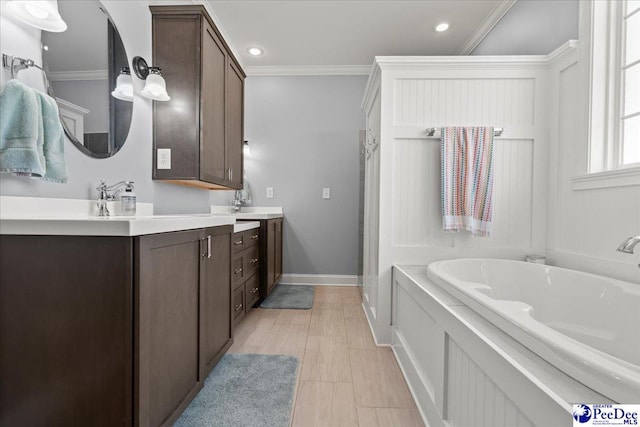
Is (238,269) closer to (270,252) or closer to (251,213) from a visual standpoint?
(270,252)

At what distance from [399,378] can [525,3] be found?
283cm

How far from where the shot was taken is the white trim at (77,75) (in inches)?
47.1

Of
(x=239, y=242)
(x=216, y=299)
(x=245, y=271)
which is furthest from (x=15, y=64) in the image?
(x=245, y=271)

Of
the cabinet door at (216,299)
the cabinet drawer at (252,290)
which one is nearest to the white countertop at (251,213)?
the cabinet drawer at (252,290)

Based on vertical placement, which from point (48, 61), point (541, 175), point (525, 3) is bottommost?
point (541, 175)

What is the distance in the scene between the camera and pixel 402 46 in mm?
3154

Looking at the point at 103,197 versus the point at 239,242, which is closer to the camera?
the point at 103,197

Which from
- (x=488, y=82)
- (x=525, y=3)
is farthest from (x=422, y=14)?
(x=488, y=82)

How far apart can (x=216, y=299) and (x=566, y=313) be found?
69.2 inches

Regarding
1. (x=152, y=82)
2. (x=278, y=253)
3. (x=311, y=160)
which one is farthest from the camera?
(x=311, y=160)

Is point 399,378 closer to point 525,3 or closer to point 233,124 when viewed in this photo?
point 233,124

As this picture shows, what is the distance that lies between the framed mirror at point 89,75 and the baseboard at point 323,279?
2.44m

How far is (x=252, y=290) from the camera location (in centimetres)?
252

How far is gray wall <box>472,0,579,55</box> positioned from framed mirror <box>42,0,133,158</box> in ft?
8.63
